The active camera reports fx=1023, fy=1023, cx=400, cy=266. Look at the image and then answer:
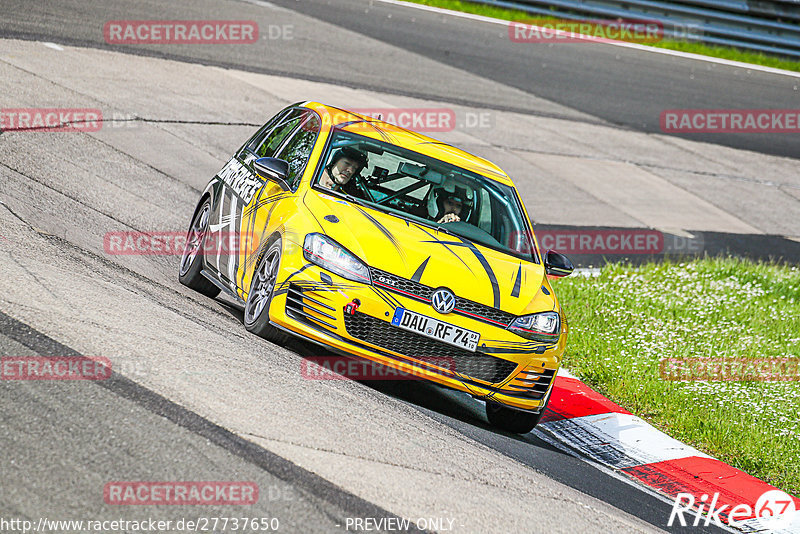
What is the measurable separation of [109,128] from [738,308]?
7.57 m

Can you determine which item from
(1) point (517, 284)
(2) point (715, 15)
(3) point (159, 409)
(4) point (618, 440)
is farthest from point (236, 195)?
(2) point (715, 15)

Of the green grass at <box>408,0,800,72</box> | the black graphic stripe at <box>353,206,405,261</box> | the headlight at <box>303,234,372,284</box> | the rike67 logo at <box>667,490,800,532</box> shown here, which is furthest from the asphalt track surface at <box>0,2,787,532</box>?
the green grass at <box>408,0,800,72</box>

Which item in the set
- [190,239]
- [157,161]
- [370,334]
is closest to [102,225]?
[190,239]

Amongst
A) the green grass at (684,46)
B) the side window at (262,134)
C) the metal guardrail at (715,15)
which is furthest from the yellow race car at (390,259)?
the green grass at (684,46)

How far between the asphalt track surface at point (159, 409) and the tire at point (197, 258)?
8.4 inches

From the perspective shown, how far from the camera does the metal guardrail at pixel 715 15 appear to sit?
936 inches

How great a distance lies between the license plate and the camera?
6.30 m

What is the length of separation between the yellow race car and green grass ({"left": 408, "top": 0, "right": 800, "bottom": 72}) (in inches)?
686

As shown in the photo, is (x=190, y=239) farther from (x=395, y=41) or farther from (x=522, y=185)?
(x=395, y=41)

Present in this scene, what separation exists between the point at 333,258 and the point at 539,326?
A: 1.43 m

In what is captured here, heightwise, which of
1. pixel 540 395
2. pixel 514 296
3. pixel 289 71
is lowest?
pixel 540 395

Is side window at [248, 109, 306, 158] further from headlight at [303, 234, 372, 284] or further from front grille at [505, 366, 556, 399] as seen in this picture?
front grille at [505, 366, 556, 399]

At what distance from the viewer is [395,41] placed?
21.2 meters

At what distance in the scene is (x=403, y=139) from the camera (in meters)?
7.99
